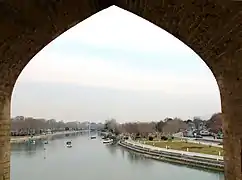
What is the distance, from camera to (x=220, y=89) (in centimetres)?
389

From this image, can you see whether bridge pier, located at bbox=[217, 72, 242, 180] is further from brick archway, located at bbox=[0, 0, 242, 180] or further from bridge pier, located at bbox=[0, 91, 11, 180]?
bridge pier, located at bbox=[0, 91, 11, 180]

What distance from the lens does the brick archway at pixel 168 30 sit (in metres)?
3.05

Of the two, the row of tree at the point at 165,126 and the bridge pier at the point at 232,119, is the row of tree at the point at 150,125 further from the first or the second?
the bridge pier at the point at 232,119

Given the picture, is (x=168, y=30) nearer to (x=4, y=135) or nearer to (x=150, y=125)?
(x=4, y=135)

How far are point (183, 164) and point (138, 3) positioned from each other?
60.0 feet

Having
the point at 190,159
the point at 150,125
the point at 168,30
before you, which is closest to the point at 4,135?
the point at 168,30

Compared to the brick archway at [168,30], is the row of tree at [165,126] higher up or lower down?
lower down

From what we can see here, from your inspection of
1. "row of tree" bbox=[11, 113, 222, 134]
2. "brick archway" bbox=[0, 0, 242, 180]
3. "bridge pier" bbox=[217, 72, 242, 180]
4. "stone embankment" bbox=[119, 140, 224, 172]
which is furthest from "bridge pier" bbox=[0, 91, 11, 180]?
"row of tree" bbox=[11, 113, 222, 134]

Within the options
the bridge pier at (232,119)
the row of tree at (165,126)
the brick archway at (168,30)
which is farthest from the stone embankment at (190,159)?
the row of tree at (165,126)

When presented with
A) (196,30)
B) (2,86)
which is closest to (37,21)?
(2,86)

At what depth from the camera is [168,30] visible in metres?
3.78

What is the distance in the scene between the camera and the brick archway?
3.05 m

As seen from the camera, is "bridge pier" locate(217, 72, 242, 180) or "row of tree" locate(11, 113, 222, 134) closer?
"bridge pier" locate(217, 72, 242, 180)

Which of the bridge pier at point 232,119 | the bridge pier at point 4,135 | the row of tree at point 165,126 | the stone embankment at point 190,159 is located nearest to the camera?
the bridge pier at point 232,119
